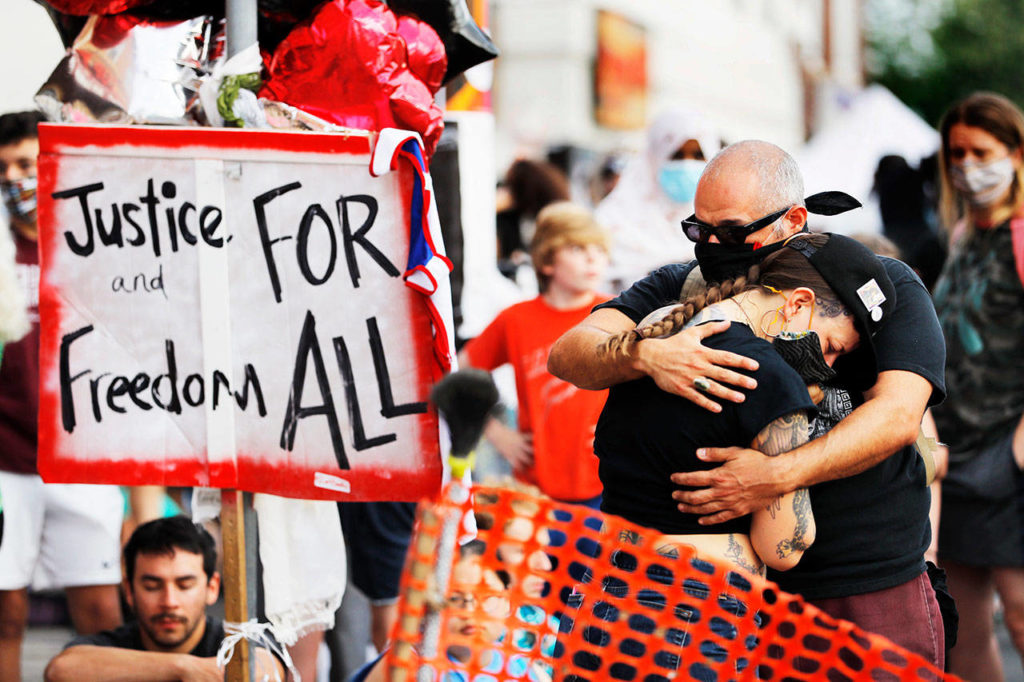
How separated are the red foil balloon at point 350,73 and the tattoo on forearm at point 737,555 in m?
1.33

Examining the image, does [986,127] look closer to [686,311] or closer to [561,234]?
[561,234]

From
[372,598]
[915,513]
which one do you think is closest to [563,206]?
[372,598]

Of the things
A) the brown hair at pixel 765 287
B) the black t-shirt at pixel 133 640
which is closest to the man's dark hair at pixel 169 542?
the black t-shirt at pixel 133 640

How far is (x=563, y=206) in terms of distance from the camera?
492 cm

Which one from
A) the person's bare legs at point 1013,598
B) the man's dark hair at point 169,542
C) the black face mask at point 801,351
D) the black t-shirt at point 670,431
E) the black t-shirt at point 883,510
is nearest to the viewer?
the black t-shirt at point 670,431

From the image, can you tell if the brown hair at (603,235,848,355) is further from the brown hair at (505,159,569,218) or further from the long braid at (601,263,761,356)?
the brown hair at (505,159,569,218)

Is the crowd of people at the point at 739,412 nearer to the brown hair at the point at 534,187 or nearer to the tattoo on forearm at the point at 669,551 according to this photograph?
the tattoo on forearm at the point at 669,551

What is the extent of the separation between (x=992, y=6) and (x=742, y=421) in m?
45.7

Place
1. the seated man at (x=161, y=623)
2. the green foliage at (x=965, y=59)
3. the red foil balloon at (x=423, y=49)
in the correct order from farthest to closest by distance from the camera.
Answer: the green foliage at (x=965, y=59) → the seated man at (x=161, y=623) → the red foil balloon at (x=423, y=49)

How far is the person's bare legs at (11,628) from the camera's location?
4.15 m

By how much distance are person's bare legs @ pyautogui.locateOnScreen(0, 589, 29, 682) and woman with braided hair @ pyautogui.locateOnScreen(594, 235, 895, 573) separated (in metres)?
2.47

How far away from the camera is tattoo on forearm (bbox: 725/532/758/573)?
8.16 ft

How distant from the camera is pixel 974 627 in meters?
4.26

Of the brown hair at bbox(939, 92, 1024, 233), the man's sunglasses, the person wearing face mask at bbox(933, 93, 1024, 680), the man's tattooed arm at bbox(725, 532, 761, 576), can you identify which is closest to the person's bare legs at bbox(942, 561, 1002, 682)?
the person wearing face mask at bbox(933, 93, 1024, 680)
